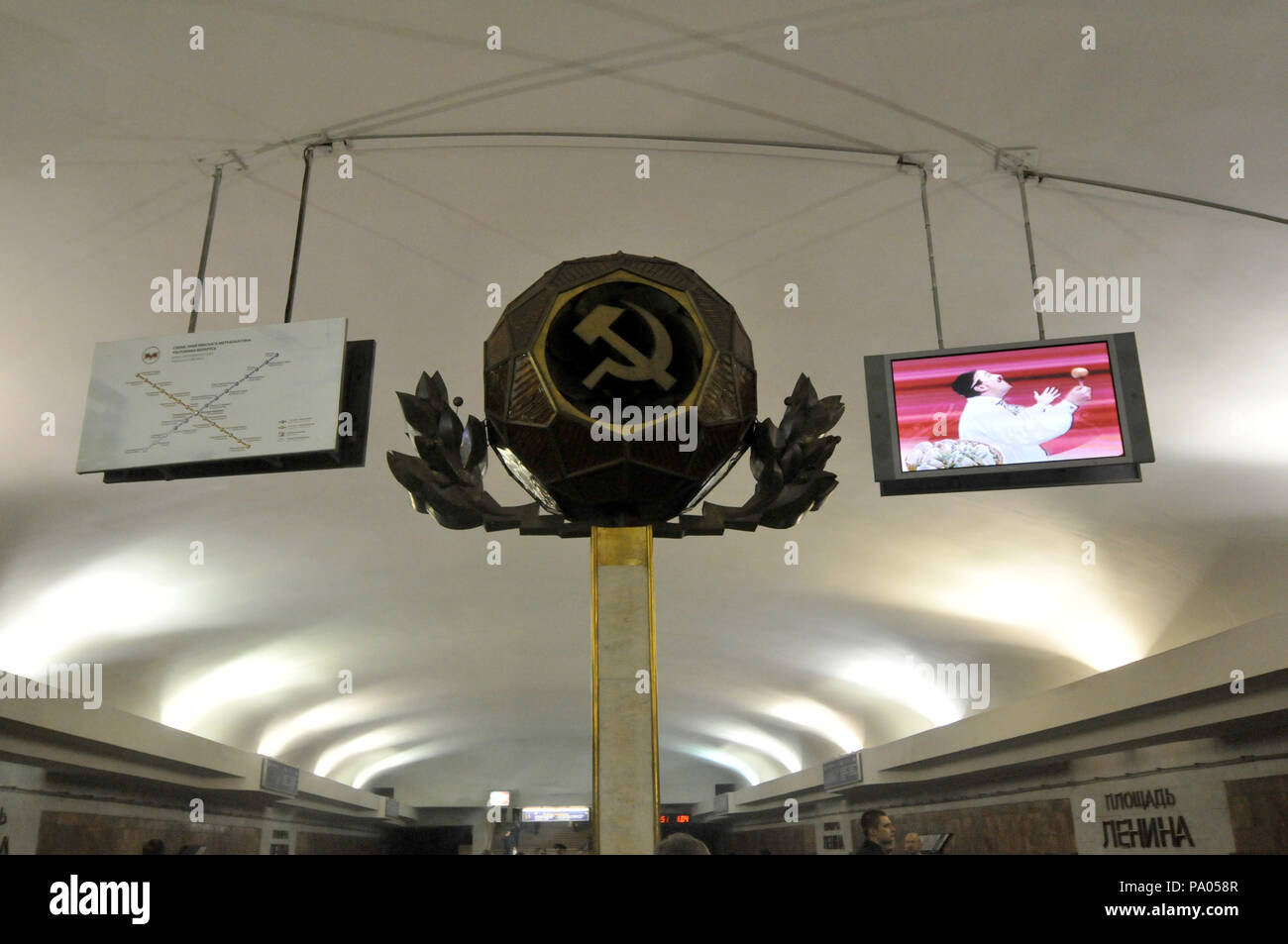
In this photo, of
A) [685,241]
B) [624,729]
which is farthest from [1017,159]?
[624,729]

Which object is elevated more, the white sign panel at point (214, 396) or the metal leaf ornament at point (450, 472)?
the white sign panel at point (214, 396)

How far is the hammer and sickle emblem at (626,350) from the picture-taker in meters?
1.35

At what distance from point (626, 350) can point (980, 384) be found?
3.91 meters

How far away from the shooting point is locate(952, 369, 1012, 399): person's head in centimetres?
484

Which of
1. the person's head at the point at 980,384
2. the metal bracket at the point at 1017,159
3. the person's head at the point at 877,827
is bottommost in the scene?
the person's head at the point at 877,827

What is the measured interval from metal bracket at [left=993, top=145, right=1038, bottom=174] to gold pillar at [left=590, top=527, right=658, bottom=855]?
16.2 feet

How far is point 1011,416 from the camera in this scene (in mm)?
4754

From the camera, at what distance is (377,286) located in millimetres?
6891

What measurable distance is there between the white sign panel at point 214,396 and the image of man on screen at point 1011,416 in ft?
10.1

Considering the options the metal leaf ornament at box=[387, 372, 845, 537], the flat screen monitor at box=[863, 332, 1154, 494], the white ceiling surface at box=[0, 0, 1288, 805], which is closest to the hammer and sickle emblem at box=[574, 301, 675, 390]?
the metal leaf ornament at box=[387, 372, 845, 537]

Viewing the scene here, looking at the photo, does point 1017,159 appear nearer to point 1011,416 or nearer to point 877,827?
point 1011,416

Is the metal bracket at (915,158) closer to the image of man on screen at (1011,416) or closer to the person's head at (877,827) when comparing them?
the image of man on screen at (1011,416)

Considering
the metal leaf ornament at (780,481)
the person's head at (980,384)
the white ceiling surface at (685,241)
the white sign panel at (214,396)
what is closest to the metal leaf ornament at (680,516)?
the metal leaf ornament at (780,481)
